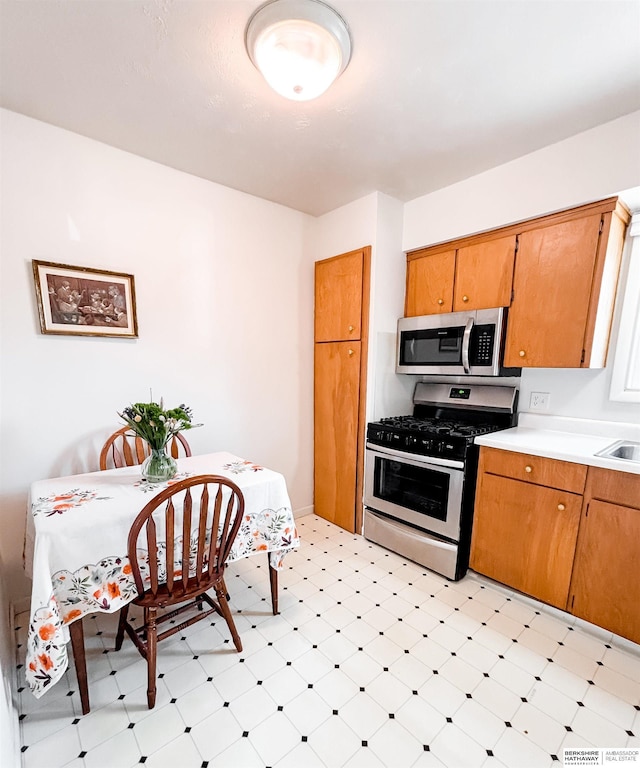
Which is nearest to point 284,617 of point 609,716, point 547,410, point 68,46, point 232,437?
point 232,437

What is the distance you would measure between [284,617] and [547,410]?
6.65ft

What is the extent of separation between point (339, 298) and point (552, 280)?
4.51 ft

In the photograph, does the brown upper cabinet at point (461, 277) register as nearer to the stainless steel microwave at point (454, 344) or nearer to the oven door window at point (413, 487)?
the stainless steel microwave at point (454, 344)

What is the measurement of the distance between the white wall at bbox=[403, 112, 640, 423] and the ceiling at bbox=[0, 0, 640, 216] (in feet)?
0.30

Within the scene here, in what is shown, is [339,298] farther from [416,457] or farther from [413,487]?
[413,487]

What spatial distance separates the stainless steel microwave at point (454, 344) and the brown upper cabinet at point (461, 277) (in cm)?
10

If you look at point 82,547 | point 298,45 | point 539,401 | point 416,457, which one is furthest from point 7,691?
point 539,401

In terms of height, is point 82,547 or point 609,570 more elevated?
point 82,547

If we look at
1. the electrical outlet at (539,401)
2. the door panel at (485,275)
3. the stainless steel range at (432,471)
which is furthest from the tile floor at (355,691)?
the door panel at (485,275)

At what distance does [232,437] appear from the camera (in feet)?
8.37

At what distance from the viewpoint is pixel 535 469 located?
181cm

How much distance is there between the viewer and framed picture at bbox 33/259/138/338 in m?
1.76

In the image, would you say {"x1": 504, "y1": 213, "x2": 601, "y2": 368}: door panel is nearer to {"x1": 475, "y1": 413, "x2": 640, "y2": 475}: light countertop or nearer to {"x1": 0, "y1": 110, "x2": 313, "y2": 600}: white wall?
{"x1": 475, "y1": 413, "x2": 640, "y2": 475}: light countertop

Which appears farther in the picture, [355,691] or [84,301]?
[84,301]
